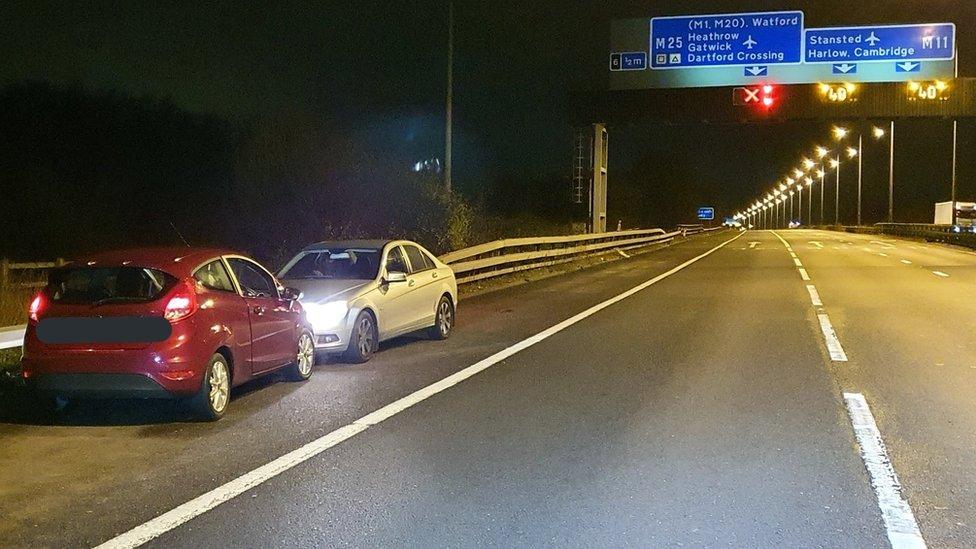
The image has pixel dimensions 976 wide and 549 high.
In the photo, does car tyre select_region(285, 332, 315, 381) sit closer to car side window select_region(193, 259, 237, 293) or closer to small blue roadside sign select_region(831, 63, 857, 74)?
car side window select_region(193, 259, 237, 293)

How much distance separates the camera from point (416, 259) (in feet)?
44.3

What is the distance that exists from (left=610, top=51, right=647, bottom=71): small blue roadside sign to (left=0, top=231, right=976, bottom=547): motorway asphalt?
79.8 ft

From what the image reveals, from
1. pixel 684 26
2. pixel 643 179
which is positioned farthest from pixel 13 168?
pixel 643 179

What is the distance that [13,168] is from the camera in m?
39.6

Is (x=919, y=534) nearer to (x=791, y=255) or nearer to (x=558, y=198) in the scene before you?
(x=791, y=255)

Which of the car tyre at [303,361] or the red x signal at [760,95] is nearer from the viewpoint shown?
the car tyre at [303,361]

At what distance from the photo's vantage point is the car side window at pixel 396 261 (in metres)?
12.6

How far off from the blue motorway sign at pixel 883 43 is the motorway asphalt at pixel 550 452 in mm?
24183

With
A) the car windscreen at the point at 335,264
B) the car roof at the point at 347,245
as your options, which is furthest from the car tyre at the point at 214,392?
the car roof at the point at 347,245

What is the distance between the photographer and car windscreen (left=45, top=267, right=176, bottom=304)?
7929mm

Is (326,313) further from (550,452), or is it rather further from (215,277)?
(550,452)

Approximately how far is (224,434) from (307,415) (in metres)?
0.88

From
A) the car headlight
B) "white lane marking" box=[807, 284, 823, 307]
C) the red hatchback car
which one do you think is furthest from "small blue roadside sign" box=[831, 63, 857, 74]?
the red hatchback car

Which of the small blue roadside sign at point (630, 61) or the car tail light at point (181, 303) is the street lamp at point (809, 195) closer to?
the small blue roadside sign at point (630, 61)
